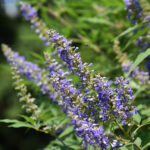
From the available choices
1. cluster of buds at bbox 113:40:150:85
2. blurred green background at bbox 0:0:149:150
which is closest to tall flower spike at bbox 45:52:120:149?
blurred green background at bbox 0:0:149:150

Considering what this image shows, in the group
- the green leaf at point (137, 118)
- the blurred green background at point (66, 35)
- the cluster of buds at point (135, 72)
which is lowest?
the green leaf at point (137, 118)

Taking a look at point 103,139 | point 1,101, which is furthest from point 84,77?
point 1,101

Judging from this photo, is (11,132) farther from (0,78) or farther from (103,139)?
(103,139)

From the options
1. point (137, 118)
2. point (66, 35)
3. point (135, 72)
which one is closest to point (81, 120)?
point (137, 118)

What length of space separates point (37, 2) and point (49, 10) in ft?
0.93

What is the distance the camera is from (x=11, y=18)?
24.8 m

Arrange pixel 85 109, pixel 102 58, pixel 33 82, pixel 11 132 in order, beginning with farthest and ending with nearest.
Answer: pixel 11 132 < pixel 102 58 < pixel 33 82 < pixel 85 109

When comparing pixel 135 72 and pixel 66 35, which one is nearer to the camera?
pixel 135 72

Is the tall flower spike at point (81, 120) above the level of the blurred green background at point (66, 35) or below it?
below

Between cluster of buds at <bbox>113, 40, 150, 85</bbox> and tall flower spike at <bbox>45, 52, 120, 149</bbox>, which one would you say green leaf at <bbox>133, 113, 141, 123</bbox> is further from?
cluster of buds at <bbox>113, 40, 150, 85</bbox>

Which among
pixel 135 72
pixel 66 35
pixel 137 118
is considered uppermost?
pixel 66 35

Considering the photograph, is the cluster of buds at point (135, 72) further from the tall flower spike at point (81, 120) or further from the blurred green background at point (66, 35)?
the tall flower spike at point (81, 120)

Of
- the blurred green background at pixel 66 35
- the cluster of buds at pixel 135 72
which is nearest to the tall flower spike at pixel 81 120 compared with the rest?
the blurred green background at pixel 66 35

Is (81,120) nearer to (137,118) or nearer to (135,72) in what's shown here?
(137,118)
